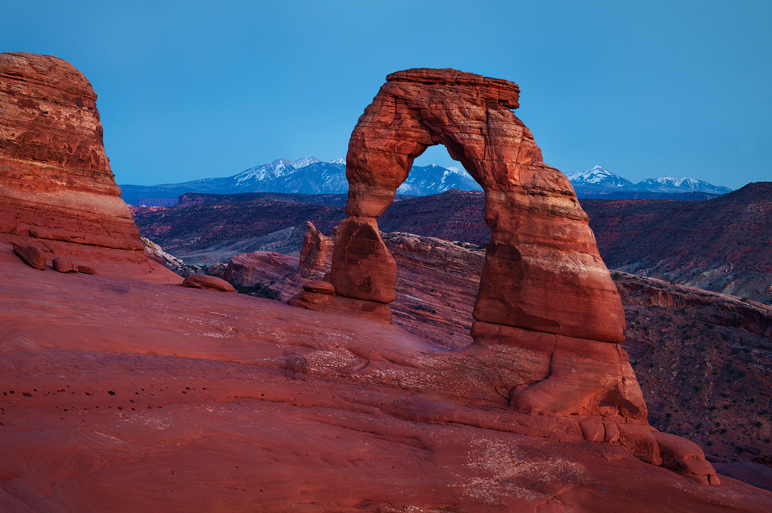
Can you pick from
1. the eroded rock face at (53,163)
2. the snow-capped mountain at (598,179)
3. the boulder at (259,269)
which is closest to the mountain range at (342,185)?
the snow-capped mountain at (598,179)

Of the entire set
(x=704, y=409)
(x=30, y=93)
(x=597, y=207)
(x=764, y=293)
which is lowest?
(x=704, y=409)

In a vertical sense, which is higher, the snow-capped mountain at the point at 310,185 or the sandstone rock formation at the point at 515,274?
the snow-capped mountain at the point at 310,185

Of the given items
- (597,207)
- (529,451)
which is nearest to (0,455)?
(529,451)

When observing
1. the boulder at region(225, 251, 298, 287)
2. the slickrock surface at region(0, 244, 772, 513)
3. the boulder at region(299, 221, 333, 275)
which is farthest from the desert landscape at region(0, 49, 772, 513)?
the boulder at region(225, 251, 298, 287)

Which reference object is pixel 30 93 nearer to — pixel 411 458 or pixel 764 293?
pixel 411 458

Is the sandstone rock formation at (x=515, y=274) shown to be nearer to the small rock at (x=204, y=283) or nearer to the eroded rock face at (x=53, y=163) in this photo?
the small rock at (x=204, y=283)
